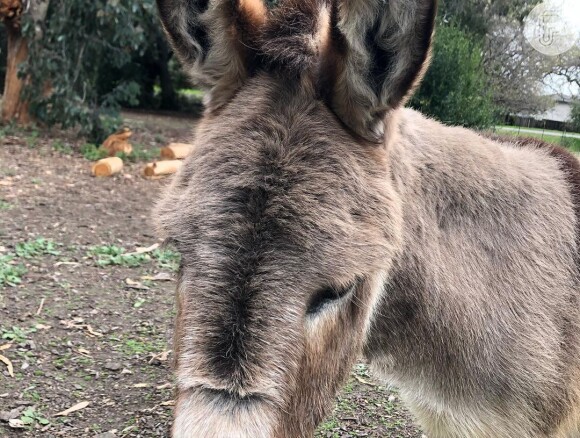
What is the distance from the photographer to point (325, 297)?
191 cm

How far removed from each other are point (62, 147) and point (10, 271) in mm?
5671

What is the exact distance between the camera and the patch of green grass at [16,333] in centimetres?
454

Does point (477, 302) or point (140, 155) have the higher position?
point (477, 302)

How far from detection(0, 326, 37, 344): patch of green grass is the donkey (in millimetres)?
3082

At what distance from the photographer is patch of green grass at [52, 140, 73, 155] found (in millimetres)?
10352

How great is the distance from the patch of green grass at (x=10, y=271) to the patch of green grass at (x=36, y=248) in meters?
0.15

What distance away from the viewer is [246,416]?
5.60ft

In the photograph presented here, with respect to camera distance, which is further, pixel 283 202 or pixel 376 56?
pixel 376 56

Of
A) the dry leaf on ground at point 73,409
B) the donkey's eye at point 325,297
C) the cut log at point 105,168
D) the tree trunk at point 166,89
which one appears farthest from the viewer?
the tree trunk at point 166,89

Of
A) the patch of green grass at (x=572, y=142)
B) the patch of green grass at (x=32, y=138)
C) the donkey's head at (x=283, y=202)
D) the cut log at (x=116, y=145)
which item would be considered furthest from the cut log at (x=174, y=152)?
the donkey's head at (x=283, y=202)

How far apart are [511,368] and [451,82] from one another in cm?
446

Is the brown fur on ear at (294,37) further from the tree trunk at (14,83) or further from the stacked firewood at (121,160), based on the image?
the tree trunk at (14,83)

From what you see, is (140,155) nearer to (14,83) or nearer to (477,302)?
(14,83)

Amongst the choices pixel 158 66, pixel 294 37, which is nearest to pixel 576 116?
pixel 294 37
